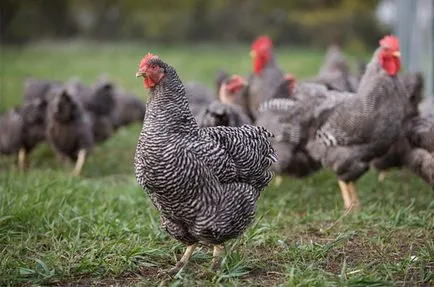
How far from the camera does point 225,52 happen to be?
25109 millimetres

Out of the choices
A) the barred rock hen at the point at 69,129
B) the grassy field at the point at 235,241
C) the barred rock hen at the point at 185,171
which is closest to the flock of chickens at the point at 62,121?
the barred rock hen at the point at 69,129

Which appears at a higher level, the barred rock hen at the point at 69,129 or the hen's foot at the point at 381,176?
the barred rock hen at the point at 69,129

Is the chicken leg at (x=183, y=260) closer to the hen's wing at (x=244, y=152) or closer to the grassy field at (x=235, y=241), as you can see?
the grassy field at (x=235, y=241)

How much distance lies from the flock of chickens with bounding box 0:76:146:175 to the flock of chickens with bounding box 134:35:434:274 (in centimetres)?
142

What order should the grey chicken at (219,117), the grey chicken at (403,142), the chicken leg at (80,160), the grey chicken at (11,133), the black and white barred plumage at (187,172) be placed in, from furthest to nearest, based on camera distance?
the grey chicken at (11,133) → the chicken leg at (80,160) → the grey chicken at (403,142) → the grey chicken at (219,117) → the black and white barred plumage at (187,172)

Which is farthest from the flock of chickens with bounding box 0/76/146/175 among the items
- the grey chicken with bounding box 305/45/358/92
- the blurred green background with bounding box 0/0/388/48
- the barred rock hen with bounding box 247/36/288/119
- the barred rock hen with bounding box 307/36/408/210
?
the blurred green background with bounding box 0/0/388/48

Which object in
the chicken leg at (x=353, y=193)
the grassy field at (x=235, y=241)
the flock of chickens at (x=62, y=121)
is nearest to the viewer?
the grassy field at (x=235, y=241)

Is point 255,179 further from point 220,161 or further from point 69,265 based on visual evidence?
point 69,265

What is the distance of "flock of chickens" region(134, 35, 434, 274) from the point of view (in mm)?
3973

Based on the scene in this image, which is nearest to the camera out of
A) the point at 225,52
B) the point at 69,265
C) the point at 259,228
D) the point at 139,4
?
the point at 69,265

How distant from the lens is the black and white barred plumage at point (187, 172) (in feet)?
12.8

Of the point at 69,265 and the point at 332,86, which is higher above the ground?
the point at 332,86

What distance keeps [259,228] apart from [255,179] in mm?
690

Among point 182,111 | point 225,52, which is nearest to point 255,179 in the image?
point 182,111
